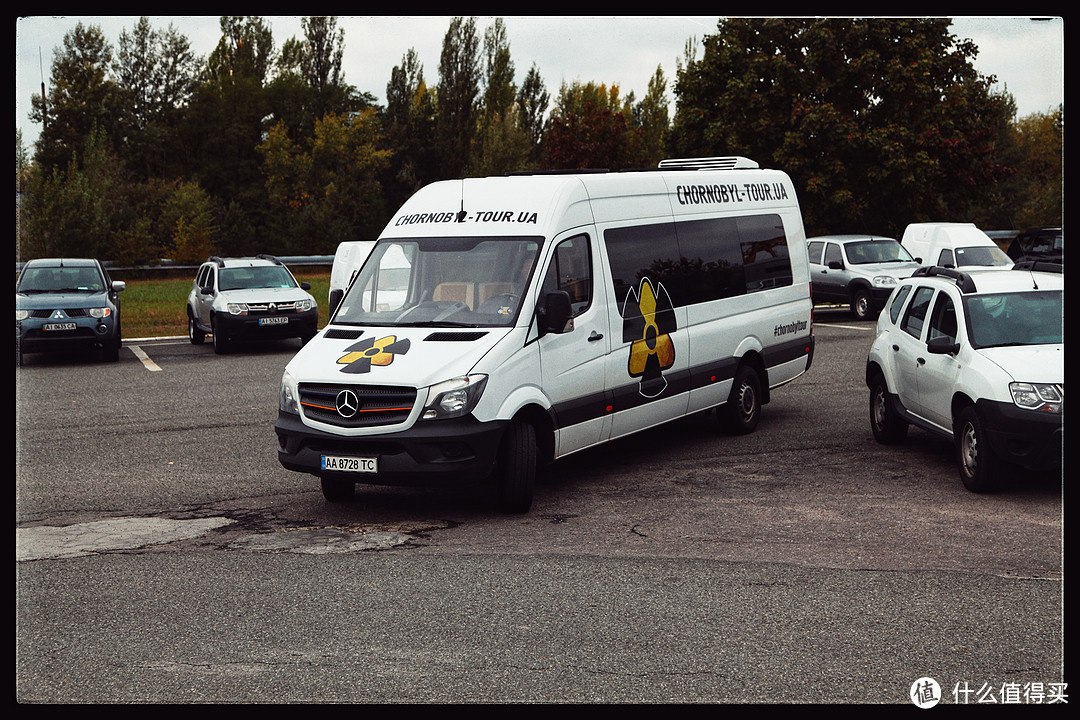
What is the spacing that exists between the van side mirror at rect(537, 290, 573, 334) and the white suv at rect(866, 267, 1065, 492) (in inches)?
123

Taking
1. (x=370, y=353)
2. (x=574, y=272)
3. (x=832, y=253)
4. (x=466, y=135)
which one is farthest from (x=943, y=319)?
(x=466, y=135)

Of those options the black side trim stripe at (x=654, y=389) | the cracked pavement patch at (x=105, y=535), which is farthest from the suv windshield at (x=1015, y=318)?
the cracked pavement patch at (x=105, y=535)

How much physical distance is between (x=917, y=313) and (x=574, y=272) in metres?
3.42

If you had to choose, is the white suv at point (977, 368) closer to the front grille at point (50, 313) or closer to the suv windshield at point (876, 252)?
the front grille at point (50, 313)

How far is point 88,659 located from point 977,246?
80.4 feet

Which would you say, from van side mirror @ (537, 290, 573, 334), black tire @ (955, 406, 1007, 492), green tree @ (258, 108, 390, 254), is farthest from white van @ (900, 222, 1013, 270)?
green tree @ (258, 108, 390, 254)

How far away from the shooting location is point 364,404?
809cm

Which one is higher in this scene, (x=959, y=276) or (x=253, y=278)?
(x=253, y=278)

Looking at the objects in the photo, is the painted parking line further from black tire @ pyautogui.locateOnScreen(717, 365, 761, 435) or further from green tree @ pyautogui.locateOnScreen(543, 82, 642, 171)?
green tree @ pyautogui.locateOnScreen(543, 82, 642, 171)

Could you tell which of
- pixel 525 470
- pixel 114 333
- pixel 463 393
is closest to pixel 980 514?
pixel 525 470

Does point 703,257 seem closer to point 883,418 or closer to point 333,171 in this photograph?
point 883,418

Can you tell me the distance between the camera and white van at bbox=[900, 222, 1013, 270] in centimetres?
2588

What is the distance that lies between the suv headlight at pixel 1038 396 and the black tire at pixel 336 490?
509 centimetres

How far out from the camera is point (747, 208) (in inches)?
466
